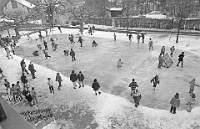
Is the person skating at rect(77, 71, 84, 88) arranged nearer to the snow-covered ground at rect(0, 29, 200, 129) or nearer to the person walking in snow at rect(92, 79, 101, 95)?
the snow-covered ground at rect(0, 29, 200, 129)

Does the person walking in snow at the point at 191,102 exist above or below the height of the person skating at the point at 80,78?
below

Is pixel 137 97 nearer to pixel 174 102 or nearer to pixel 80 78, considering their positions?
pixel 174 102

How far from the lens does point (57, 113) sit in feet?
32.6

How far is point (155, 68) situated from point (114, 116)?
712cm

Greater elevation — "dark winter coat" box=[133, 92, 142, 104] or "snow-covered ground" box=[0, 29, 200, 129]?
"dark winter coat" box=[133, 92, 142, 104]

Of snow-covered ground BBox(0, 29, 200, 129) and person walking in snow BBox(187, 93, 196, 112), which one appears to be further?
person walking in snow BBox(187, 93, 196, 112)

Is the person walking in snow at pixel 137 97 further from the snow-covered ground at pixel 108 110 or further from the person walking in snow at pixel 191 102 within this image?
the person walking in snow at pixel 191 102

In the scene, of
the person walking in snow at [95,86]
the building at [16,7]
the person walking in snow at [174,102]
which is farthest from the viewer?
the building at [16,7]

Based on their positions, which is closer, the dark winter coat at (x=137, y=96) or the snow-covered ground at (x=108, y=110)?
the snow-covered ground at (x=108, y=110)

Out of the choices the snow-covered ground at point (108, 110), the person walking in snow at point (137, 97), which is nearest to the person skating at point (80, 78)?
the snow-covered ground at point (108, 110)

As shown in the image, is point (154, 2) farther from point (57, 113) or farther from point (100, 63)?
point (57, 113)

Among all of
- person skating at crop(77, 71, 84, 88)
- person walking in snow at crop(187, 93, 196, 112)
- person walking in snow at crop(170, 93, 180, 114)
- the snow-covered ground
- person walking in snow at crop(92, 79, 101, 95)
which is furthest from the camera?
person skating at crop(77, 71, 84, 88)

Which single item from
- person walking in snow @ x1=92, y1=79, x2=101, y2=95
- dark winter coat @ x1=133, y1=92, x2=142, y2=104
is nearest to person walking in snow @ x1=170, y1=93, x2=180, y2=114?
dark winter coat @ x1=133, y1=92, x2=142, y2=104

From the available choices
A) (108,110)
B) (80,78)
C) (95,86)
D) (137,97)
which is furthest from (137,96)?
(80,78)
